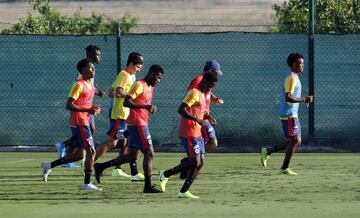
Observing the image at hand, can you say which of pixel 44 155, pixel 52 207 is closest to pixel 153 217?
pixel 52 207

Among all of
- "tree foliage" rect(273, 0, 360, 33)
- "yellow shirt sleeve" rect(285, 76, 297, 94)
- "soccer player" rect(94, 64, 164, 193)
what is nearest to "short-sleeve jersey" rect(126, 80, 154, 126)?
"soccer player" rect(94, 64, 164, 193)

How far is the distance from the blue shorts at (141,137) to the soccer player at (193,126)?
2.62 ft

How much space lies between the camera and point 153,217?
1293 centimetres

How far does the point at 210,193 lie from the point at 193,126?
1.01 meters

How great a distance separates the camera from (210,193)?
1538 centimetres

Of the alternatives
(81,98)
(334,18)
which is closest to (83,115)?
(81,98)

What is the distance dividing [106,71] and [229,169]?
499 centimetres

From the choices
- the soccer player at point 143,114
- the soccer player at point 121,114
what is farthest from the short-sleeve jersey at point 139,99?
the soccer player at point 121,114

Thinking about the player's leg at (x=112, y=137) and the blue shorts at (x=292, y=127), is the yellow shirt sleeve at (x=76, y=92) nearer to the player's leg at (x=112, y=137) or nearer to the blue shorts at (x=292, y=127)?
the player's leg at (x=112, y=137)

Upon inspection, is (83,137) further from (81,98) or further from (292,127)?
(292,127)

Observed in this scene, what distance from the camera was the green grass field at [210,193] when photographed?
13.4 meters

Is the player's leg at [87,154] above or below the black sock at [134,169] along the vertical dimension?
above

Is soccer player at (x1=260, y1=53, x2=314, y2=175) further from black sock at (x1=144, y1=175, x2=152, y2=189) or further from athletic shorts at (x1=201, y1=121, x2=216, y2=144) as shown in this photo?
black sock at (x1=144, y1=175, x2=152, y2=189)

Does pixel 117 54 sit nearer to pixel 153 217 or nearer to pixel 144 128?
pixel 144 128
